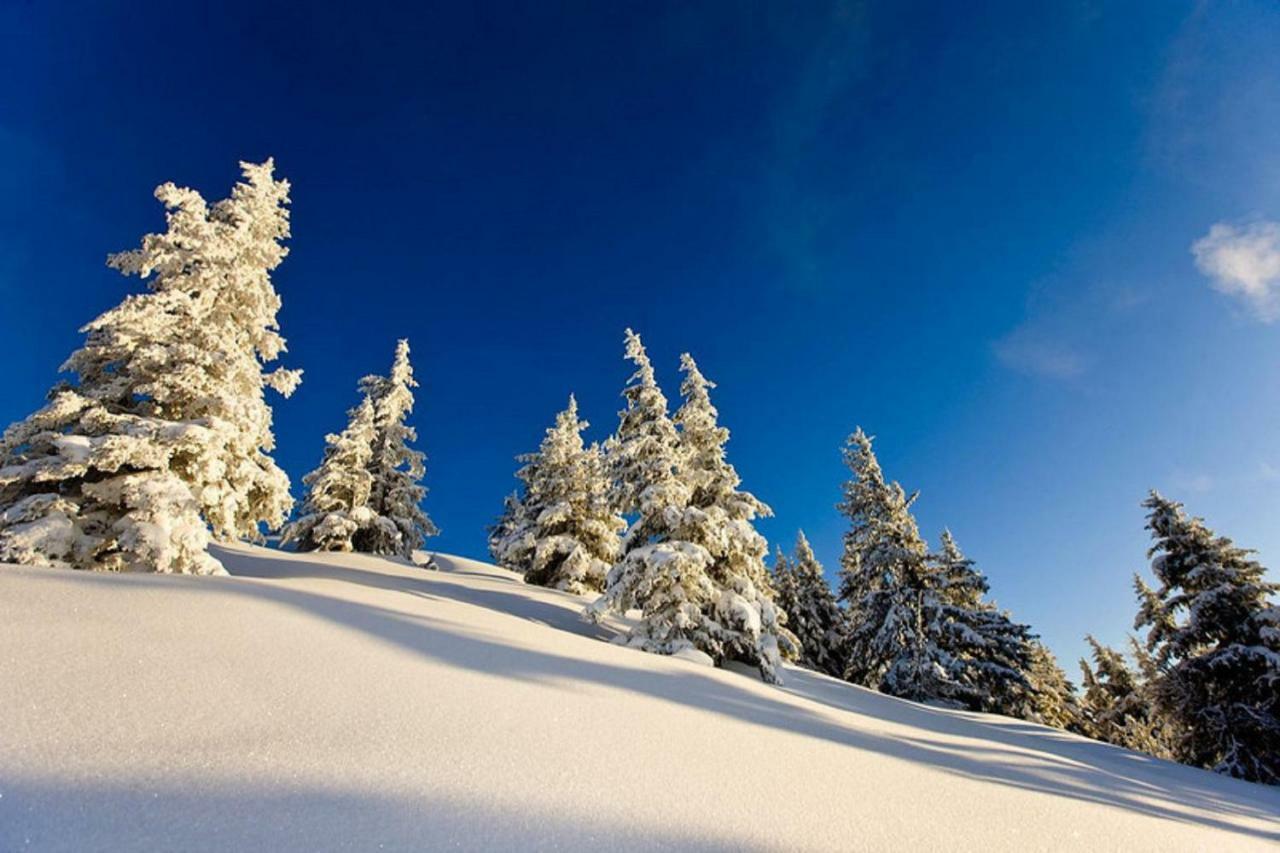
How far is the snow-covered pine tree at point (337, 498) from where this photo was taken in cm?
2264

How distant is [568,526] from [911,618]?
1470cm

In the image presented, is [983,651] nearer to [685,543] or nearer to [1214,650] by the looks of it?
[1214,650]

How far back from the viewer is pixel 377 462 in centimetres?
2619

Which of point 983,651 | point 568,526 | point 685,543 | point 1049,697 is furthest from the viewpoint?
point 1049,697

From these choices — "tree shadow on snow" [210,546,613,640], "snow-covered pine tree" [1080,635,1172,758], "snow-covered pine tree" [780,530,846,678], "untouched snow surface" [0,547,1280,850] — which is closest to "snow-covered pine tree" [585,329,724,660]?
"tree shadow on snow" [210,546,613,640]

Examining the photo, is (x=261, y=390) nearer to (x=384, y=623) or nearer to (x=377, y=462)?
(x=384, y=623)

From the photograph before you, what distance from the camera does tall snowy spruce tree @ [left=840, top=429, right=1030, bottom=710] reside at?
21.7 metres

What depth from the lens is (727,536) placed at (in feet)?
50.6

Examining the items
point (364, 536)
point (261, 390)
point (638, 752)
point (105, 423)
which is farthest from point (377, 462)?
point (638, 752)

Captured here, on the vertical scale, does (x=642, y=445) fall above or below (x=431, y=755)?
above

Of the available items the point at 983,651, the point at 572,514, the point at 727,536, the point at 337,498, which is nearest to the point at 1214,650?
the point at 983,651

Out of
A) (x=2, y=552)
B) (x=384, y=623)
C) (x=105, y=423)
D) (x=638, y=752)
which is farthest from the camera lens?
(x=105, y=423)

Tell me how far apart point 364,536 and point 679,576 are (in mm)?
16700

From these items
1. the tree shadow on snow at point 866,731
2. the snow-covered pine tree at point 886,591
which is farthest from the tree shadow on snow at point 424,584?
the snow-covered pine tree at point 886,591
